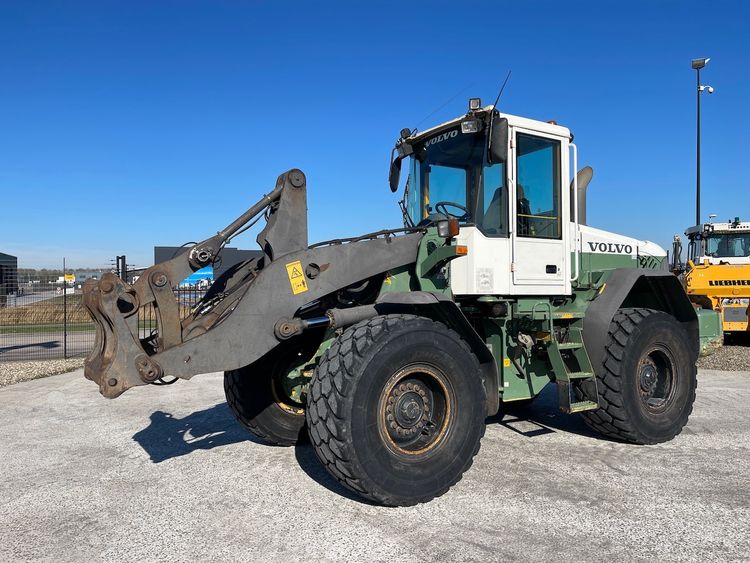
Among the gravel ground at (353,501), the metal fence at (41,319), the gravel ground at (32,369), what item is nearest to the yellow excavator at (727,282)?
the gravel ground at (353,501)

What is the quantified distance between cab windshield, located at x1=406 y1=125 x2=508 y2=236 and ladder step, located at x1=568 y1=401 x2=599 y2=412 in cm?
170

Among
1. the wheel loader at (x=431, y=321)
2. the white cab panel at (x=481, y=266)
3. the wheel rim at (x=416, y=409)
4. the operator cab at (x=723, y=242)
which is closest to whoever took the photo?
the wheel loader at (x=431, y=321)

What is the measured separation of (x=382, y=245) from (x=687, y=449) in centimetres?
363

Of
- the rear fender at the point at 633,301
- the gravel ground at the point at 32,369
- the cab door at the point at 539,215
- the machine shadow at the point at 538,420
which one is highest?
the cab door at the point at 539,215

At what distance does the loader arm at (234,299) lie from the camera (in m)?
3.88

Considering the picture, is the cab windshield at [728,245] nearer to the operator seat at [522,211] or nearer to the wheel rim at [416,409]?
the operator seat at [522,211]

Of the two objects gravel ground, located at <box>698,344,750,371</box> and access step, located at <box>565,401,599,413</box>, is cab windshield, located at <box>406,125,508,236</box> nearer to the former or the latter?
access step, located at <box>565,401,599,413</box>

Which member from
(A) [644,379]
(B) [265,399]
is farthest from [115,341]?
(A) [644,379]

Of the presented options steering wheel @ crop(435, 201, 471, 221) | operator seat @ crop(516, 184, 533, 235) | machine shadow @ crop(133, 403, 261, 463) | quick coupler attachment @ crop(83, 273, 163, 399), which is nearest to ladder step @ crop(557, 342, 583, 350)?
operator seat @ crop(516, 184, 533, 235)

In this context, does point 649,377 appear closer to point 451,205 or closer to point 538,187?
point 538,187

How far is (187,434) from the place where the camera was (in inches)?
250

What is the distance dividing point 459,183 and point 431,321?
1585 millimetres

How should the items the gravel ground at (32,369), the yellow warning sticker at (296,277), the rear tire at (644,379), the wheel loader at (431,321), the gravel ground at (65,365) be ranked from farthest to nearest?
the gravel ground at (65,365), the gravel ground at (32,369), the rear tire at (644,379), the yellow warning sticker at (296,277), the wheel loader at (431,321)

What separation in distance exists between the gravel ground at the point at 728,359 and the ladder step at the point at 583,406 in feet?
23.1
